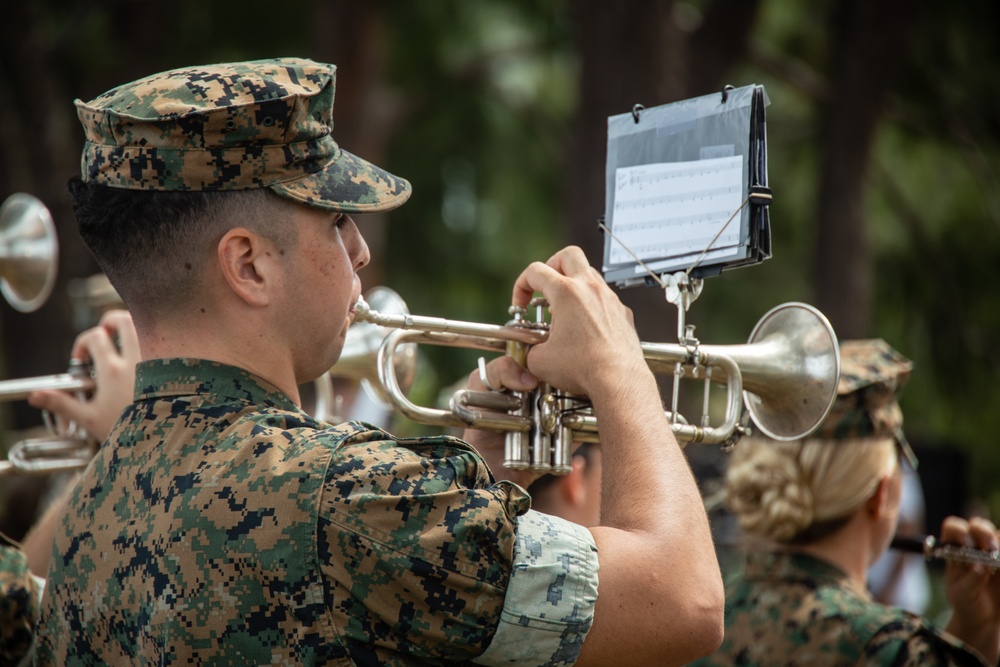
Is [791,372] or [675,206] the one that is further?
[791,372]

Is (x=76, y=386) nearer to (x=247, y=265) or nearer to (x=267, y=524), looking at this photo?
(x=247, y=265)

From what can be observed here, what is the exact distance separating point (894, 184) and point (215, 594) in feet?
30.5

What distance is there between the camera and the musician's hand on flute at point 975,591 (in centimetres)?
355

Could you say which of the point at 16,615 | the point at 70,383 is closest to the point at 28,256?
the point at 70,383

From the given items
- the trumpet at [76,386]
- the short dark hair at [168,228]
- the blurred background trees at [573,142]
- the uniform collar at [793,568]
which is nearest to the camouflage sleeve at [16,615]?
the short dark hair at [168,228]

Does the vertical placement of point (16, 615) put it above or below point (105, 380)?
below

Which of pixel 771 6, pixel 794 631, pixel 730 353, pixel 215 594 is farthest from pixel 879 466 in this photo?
pixel 771 6

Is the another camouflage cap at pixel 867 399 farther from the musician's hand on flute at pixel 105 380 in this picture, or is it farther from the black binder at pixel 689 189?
the musician's hand on flute at pixel 105 380

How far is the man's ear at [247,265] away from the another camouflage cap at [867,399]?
2.06 meters

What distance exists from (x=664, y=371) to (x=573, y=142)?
3878 mm

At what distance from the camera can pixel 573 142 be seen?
6.60 m

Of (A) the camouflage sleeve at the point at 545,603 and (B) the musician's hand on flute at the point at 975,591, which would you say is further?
(B) the musician's hand on flute at the point at 975,591

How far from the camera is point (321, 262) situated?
212 centimetres

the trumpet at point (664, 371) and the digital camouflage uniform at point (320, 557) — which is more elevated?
the trumpet at point (664, 371)
